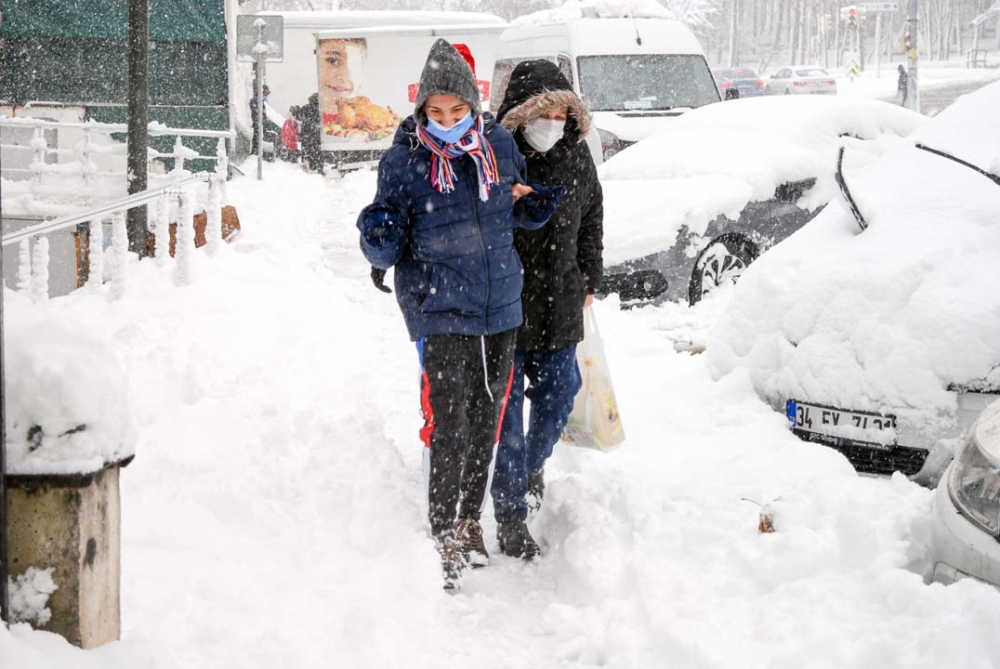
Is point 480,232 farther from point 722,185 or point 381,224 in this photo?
point 722,185

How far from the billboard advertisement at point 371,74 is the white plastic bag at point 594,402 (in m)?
17.9

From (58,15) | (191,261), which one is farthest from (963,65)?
(191,261)

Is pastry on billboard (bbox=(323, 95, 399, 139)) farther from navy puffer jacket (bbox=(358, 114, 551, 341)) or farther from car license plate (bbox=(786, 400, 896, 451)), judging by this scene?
navy puffer jacket (bbox=(358, 114, 551, 341))

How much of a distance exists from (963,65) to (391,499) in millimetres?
60798

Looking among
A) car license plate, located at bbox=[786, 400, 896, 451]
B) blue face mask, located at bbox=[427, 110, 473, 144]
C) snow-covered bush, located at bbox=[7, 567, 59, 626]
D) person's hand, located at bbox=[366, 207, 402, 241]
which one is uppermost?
blue face mask, located at bbox=[427, 110, 473, 144]

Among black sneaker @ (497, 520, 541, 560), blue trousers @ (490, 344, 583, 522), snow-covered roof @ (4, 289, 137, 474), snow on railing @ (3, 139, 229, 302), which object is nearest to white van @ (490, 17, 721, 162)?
snow on railing @ (3, 139, 229, 302)

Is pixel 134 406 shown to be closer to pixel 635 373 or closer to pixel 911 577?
pixel 635 373

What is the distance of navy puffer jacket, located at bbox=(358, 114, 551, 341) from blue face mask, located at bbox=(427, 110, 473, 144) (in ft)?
0.25

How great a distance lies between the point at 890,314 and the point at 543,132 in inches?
65.5

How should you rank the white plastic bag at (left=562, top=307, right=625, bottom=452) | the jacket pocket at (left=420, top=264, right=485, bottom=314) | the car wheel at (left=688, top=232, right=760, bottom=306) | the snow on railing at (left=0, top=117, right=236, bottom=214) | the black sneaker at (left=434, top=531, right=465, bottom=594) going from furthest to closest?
1. the snow on railing at (left=0, top=117, right=236, bottom=214)
2. the car wheel at (left=688, top=232, right=760, bottom=306)
3. the white plastic bag at (left=562, top=307, right=625, bottom=452)
4. the black sneaker at (left=434, top=531, right=465, bottom=594)
5. the jacket pocket at (left=420, top=264, right=485, bottom=314)

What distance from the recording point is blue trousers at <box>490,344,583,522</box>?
4301 millimetres

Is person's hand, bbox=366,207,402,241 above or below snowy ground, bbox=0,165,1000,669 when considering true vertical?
above

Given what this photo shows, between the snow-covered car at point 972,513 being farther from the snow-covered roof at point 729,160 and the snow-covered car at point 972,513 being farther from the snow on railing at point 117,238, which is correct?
the snow on railing at point 117,238

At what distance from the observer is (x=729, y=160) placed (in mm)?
8961
